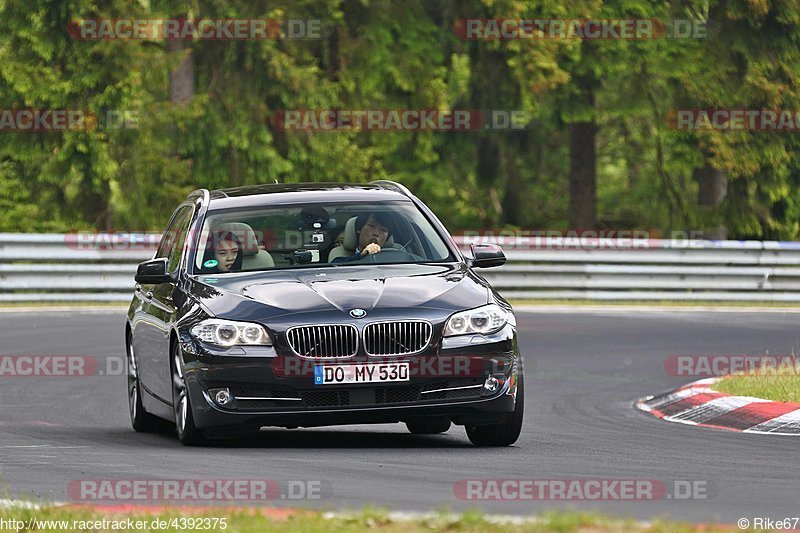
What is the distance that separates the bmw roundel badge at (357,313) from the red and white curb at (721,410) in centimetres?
310

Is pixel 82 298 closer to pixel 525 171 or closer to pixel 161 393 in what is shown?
pixel 161 393

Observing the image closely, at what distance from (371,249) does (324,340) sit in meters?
1.47

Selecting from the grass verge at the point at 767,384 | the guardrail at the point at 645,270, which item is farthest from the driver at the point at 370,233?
the guardrail at the point at 645,270

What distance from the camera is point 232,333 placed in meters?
10.4

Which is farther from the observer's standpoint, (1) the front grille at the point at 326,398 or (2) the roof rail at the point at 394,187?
(2) the roof rail at the point at 394,187

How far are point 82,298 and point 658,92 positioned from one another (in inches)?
569

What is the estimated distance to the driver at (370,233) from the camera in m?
11.6

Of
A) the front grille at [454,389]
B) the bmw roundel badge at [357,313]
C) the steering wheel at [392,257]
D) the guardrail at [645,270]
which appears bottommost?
the guardrail at [645,270]

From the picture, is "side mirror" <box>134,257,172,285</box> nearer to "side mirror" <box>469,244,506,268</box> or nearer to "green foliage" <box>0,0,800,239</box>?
"side mirror" <box>469,244,506,268</box>

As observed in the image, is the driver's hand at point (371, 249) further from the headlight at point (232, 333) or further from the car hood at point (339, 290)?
the headlight at point (232, 333)

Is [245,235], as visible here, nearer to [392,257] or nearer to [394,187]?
[392,257]

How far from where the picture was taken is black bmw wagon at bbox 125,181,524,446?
33.7 feet

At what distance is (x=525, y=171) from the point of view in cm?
4291

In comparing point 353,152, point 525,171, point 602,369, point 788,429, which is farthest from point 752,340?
point 525,171
